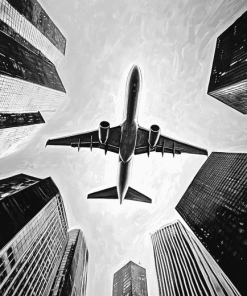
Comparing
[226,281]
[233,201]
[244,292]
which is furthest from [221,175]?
[244,292]

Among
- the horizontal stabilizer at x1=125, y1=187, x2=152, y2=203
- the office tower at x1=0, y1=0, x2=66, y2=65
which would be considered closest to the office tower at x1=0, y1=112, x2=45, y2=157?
the office tower at x1=0, y1=0, x2=66, y2=65

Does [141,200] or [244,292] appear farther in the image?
[244,292]

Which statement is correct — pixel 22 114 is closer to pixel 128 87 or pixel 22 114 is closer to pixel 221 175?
pixel 128 87

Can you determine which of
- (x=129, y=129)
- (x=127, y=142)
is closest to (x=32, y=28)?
→ (x=129, y=129)

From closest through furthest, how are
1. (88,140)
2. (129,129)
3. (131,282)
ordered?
(129,129) → (88,140) → (131,282)

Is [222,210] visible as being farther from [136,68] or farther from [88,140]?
[136,68]

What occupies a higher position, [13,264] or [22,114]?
[22,114]

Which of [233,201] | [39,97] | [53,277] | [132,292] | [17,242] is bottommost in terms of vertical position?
[132,292]
